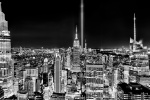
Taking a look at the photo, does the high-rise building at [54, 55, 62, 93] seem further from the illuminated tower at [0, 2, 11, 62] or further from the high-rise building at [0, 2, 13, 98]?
the illuminated tower at [0, 2, 11, 62]

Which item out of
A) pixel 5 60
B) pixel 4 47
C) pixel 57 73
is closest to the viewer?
pixel 57 73

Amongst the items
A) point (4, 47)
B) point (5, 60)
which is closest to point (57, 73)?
point (5, 60)

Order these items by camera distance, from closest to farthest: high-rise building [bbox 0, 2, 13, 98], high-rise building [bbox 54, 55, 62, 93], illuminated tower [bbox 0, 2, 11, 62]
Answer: high-rise building [bbox 54, 55, 62, 93]
high-rise building [bbox 0, 2, 13, 98]
illuminated tower [bbox 0, 2, 11, 62]

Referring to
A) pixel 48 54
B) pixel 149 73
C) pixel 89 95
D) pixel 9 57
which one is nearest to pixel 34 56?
pixel 48 54

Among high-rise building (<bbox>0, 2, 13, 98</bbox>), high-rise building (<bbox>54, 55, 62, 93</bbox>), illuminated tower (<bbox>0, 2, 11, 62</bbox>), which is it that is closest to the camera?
high-rise building (<bbox>54, 55, 62, 93</bbox>)

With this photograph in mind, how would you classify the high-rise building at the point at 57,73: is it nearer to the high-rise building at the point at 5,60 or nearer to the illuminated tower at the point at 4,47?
the high-rise building at the point at 5,60

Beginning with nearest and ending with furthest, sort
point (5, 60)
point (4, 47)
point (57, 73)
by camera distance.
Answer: point (57, 73), point (5, 60), point (4, 47)

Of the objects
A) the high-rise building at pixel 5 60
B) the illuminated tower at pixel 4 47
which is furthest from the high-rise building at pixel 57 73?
the illuminated tower at pixel 4 47

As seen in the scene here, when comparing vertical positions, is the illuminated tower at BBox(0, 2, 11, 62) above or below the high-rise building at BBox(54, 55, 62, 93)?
above

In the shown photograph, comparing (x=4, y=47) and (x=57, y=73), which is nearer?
(x=57, y=73)

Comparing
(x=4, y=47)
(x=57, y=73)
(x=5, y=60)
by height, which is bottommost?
(x=57, y=73)

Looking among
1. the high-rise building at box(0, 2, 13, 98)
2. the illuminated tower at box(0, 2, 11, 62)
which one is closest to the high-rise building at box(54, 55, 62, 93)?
the high-rise building at box(0, 2, 13, 98)

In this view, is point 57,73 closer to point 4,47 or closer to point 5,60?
point 5,60
